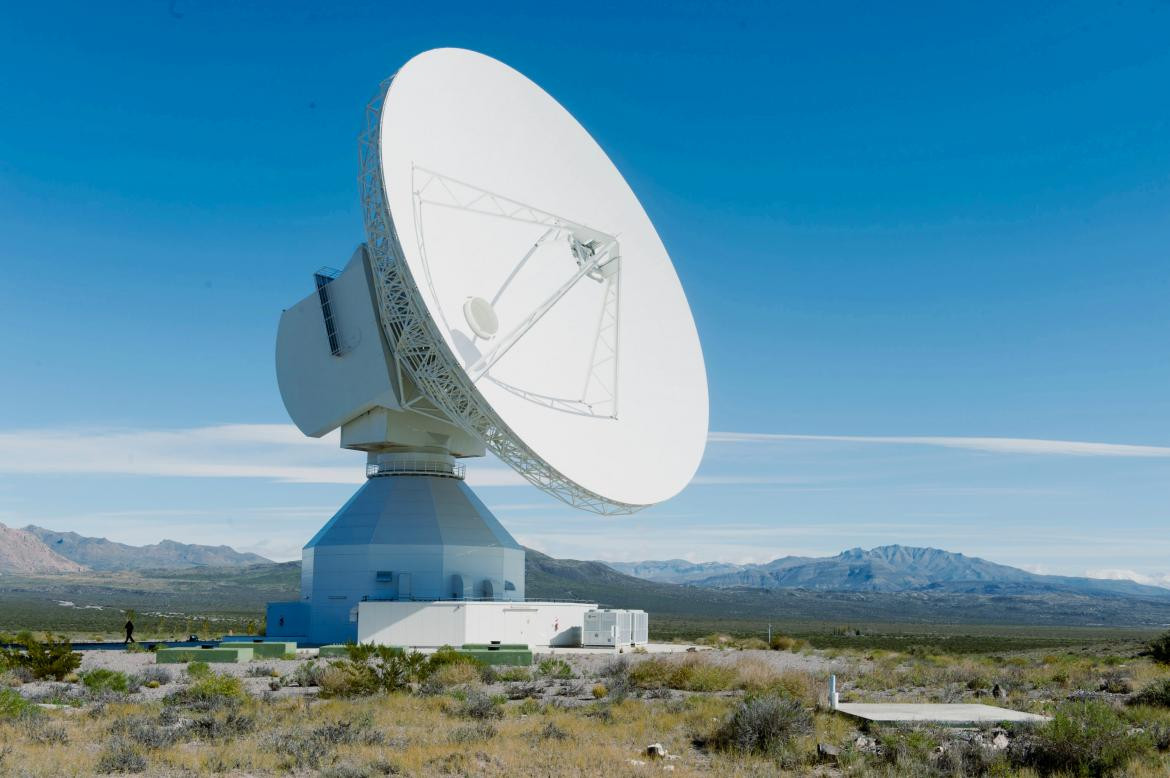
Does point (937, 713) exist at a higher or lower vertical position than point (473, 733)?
higher

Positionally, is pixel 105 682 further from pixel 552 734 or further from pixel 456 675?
pixel 552 734

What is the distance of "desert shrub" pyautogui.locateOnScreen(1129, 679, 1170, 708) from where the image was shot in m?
18.2

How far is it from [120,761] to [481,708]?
654cm

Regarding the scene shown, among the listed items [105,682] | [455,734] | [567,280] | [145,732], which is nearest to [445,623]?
[567,280]

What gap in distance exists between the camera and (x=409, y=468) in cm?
3769

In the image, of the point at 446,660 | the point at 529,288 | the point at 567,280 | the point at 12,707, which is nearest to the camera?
the point at 12,707

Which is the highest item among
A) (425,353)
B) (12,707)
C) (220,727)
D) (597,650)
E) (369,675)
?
(425,353)

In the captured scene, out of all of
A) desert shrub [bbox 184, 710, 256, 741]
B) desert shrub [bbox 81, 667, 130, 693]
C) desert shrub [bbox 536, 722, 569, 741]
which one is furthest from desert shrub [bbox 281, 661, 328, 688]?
desert shrub [bbox 536, 722, 569, 741]

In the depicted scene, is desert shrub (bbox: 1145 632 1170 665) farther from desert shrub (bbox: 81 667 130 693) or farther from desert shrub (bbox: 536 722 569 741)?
desert shrub (bbox: 81 667 130 693)

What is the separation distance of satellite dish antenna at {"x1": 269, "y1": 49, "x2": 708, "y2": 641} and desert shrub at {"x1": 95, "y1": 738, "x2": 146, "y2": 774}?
47.1 ft

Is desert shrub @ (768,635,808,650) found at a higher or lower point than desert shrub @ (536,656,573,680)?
lower

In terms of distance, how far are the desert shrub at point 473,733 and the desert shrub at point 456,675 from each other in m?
7.10

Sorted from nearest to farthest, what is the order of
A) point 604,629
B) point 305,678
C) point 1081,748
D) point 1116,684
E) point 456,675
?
point 1081,748 < point 1116,684 < point 305,678 < point 456,675 < point 604,629

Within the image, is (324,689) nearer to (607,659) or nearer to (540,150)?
(607,659)
